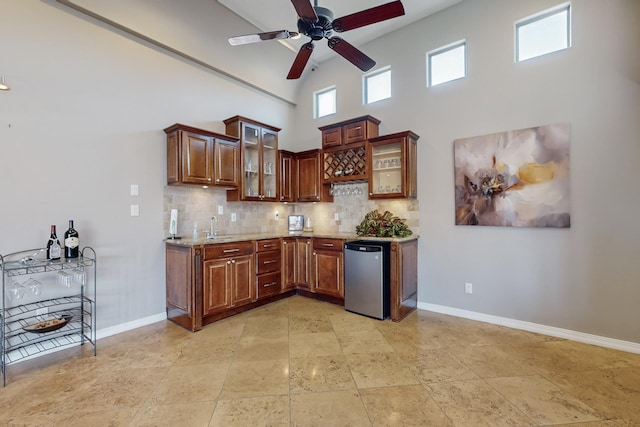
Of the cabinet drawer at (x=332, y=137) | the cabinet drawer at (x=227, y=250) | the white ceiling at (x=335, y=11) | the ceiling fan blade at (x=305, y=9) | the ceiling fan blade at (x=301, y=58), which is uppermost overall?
the white ceiling at (x=335, y=11)

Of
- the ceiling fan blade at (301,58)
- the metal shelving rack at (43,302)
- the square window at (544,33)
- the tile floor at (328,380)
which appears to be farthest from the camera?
the square window at (544,33)

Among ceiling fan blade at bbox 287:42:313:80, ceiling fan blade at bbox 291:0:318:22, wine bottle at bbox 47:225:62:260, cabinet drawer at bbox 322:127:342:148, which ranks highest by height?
ceiling fan blade at bbox 287:42:313:80

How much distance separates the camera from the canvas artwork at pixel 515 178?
2879mm

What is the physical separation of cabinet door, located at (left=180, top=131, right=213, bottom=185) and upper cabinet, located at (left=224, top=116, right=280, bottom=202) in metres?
Answer: 0.51

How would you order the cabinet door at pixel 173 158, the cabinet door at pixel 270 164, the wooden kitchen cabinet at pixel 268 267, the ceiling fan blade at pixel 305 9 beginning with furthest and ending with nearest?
the cabinet door at pixel 270 164, the wooden kitchen cabinet at pixel 268 267, the cabinet door at pixel 173 158, the ceiling fan blade at pixel 305 9

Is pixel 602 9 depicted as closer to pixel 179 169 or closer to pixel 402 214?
pixel 402 214

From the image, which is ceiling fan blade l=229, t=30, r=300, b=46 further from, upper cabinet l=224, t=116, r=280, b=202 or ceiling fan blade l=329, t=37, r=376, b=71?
upper cabinet l=224, t=116, r=280, b=202

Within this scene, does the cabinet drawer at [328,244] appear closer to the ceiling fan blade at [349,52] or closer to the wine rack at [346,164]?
the wine rack at [346,164]

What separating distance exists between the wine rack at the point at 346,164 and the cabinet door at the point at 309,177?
0.56 feet

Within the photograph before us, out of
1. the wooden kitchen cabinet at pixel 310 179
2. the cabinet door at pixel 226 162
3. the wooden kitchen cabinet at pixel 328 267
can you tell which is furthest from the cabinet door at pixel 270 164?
the wooden kitchen cabinet at pixel 328 267

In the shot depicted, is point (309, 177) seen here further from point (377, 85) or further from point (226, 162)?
point (377, 85)

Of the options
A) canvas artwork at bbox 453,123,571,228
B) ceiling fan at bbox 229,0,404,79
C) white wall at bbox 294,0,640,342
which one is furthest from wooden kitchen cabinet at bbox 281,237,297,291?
ceiling fan at bbox 229,0,404,79

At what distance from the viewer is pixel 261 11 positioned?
3.66 metres

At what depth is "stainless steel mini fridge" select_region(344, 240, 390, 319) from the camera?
3.39 metres
